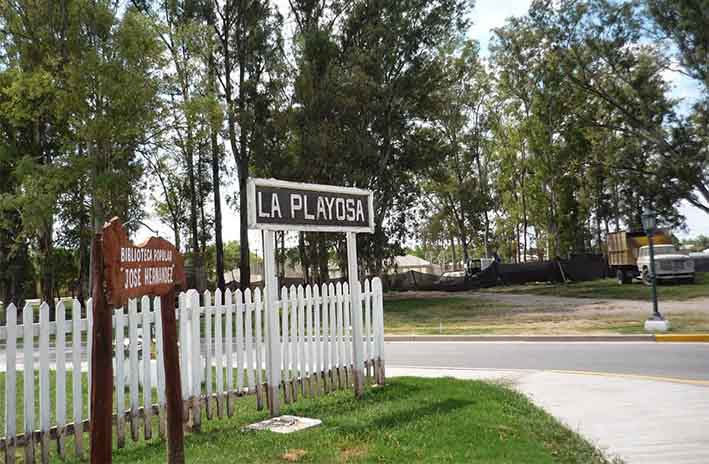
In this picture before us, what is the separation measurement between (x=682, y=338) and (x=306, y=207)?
35.7 ft

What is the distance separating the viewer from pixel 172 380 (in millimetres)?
4219

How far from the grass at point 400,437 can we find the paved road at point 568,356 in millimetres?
3905

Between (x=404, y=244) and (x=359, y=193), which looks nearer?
(x=359, y=193)

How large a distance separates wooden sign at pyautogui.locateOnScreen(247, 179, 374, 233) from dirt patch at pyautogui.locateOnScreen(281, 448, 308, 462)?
2687 millimetres

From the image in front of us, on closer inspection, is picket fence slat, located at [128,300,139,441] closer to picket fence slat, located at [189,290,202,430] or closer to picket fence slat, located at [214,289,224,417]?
picket fence slat, located at [189,290,202,430]

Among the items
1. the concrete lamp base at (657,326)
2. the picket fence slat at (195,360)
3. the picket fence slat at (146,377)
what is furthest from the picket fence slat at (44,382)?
the concrete lamp base at (657,326)

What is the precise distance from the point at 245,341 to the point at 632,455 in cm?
432

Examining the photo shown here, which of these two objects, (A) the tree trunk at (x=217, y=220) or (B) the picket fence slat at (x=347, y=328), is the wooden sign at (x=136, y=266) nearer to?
(B) the picket fence slat at (x=347, y=328)

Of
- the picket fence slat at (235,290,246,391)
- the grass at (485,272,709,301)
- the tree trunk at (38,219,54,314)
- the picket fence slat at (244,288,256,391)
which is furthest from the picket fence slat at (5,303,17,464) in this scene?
the tree trunk at (38,219,54,314)

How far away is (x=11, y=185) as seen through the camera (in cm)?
2978

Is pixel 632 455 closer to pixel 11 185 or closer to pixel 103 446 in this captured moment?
pixel 103 446

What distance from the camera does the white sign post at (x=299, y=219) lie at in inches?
286

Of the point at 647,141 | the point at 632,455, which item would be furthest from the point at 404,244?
the point at 632,455

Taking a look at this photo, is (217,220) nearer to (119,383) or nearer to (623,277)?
(623,277)
